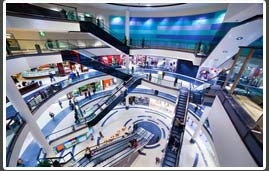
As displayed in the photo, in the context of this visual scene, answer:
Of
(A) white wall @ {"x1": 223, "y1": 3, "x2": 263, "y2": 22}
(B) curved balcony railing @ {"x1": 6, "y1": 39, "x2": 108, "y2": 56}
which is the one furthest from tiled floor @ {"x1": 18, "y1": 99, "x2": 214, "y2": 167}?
(A) white wall @ {"x1": 223, "y1": 3, "x2": 263, "y2": 22}

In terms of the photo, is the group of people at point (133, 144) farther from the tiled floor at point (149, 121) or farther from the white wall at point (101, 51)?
the white wall at point (101, 51)

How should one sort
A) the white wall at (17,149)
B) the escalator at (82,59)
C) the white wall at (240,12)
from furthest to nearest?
the escalator at (82,59) < the white wall at (17,149) < the white wall at (240,12)

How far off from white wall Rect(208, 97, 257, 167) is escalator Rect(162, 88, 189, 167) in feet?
9.93

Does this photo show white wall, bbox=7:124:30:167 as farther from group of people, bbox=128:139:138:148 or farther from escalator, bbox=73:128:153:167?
group of people, bbox=128:139:138:148

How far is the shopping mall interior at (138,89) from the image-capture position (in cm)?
426

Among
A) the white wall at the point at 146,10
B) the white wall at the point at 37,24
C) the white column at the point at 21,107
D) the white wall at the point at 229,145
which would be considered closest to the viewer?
the white wall at the point at 229,145

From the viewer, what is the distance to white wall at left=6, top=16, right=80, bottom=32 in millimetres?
5886

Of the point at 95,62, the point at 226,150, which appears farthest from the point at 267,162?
the point at 95,62

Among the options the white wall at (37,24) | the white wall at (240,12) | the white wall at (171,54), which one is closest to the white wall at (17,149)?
the white wall at (37,24)

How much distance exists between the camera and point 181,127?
26.1 ft

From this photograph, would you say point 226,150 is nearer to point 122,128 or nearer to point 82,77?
point 122,128

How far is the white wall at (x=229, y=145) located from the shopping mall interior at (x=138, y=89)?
31 mm

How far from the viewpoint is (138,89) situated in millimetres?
17438

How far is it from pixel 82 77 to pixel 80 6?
24.2 feet
